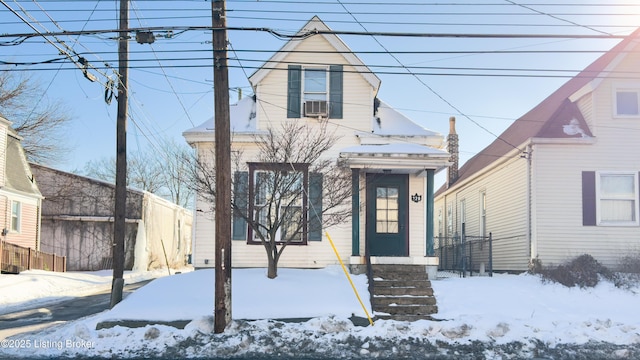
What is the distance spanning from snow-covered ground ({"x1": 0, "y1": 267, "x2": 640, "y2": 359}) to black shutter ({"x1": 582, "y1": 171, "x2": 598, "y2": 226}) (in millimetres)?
2376

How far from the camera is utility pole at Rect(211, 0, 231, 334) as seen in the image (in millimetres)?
10281

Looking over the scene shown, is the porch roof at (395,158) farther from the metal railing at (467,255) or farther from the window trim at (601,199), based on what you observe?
the window trim at (601,199)

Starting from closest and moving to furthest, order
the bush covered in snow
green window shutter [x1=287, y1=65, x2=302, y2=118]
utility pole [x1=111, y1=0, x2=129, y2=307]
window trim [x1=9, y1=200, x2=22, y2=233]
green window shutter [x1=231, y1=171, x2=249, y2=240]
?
utility pole [x1=111, y1=0, x2=129, y2=307] < the bush covered in snow < green window shutter [x1=231, y1=171, x2=249, y2=240] < green window shutter [x1=287, y1=65, x2=302, y2=118] < window trim [x1=9, y1=200, x2=22, y2=233]

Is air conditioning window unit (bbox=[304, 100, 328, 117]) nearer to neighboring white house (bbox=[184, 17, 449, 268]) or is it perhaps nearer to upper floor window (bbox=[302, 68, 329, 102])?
neighboring white house (bbox=[184, 17, 449, 268])

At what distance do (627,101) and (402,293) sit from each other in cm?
895

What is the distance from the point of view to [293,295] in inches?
468

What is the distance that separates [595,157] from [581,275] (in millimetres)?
3710

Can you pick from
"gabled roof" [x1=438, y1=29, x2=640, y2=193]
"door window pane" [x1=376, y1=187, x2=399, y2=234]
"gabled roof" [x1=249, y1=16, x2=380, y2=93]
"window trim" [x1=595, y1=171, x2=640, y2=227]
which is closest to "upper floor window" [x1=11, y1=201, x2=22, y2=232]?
"gabled roof" [x1=249, y1=16, x2=380, y2=93]

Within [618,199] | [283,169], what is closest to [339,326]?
[283,169]

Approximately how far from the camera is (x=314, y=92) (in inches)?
619

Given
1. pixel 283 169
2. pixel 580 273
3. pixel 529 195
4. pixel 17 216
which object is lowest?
pixel 580 273

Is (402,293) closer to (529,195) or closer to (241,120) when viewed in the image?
(529,195)

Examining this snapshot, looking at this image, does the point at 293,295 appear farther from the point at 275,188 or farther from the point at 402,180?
the point at 402,180

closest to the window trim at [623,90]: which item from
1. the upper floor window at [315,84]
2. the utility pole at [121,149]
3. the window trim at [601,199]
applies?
the window trim at [601,199]
